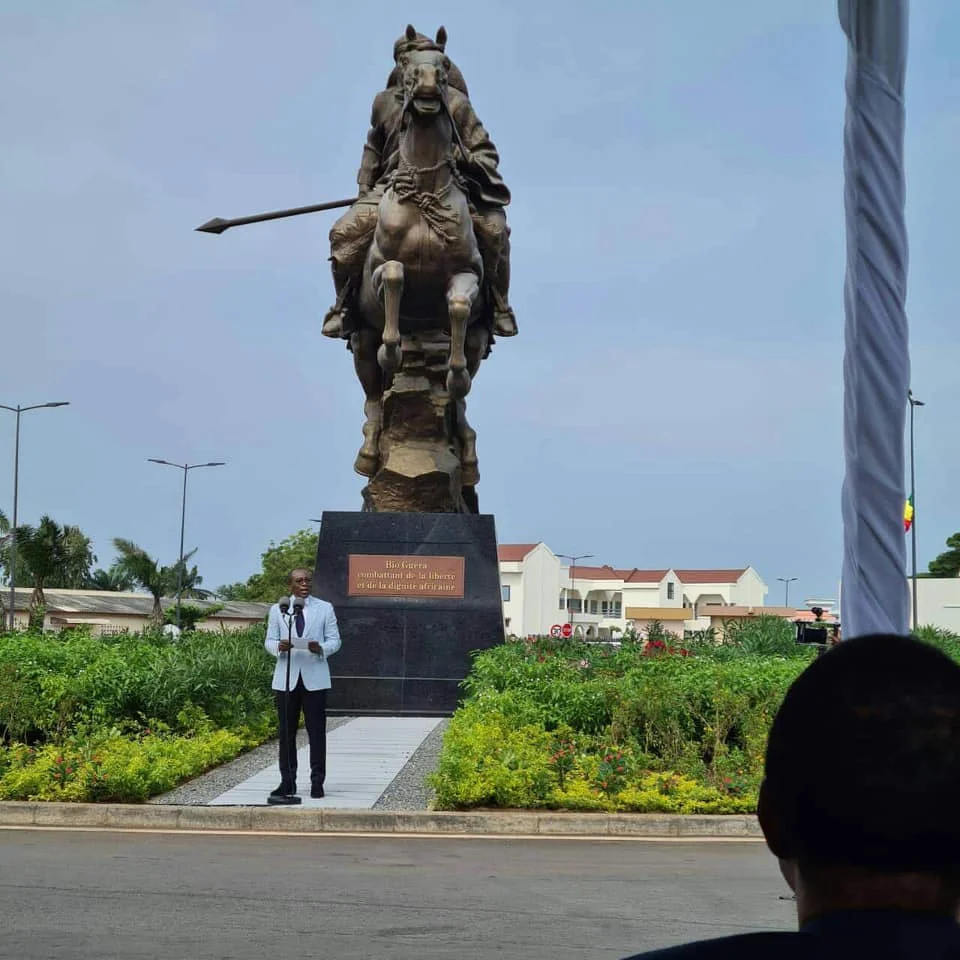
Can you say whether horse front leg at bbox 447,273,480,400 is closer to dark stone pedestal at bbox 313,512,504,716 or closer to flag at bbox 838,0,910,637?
dark stone pedestal at bbox 313,512,504,716

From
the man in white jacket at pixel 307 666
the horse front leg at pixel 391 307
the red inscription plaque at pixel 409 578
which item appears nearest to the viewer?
the man in white jacket at pixel 307 666

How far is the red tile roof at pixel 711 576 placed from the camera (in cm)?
12794

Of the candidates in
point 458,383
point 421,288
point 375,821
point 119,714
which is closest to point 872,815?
point 375,821

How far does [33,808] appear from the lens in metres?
11.5

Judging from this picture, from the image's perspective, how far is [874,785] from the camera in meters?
1.57

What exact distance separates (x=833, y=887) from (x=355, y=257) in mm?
20719

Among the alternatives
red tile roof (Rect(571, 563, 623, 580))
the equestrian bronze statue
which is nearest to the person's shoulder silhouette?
the equestrian bronze statue

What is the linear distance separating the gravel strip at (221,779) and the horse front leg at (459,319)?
6.15 metres

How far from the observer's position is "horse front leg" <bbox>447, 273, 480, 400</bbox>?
20219 mm

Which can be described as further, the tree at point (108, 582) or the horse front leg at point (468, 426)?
the tree at point (108, 582)

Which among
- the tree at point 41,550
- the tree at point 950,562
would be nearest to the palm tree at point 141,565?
the tree at point 41,550

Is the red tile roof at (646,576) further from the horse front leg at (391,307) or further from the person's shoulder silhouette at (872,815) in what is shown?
the person's shoulder silhouette at (872,815)

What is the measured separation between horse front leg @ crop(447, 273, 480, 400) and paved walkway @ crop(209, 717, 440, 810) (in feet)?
15.3

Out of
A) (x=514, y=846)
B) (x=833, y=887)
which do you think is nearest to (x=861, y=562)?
(x=833, y=887)
